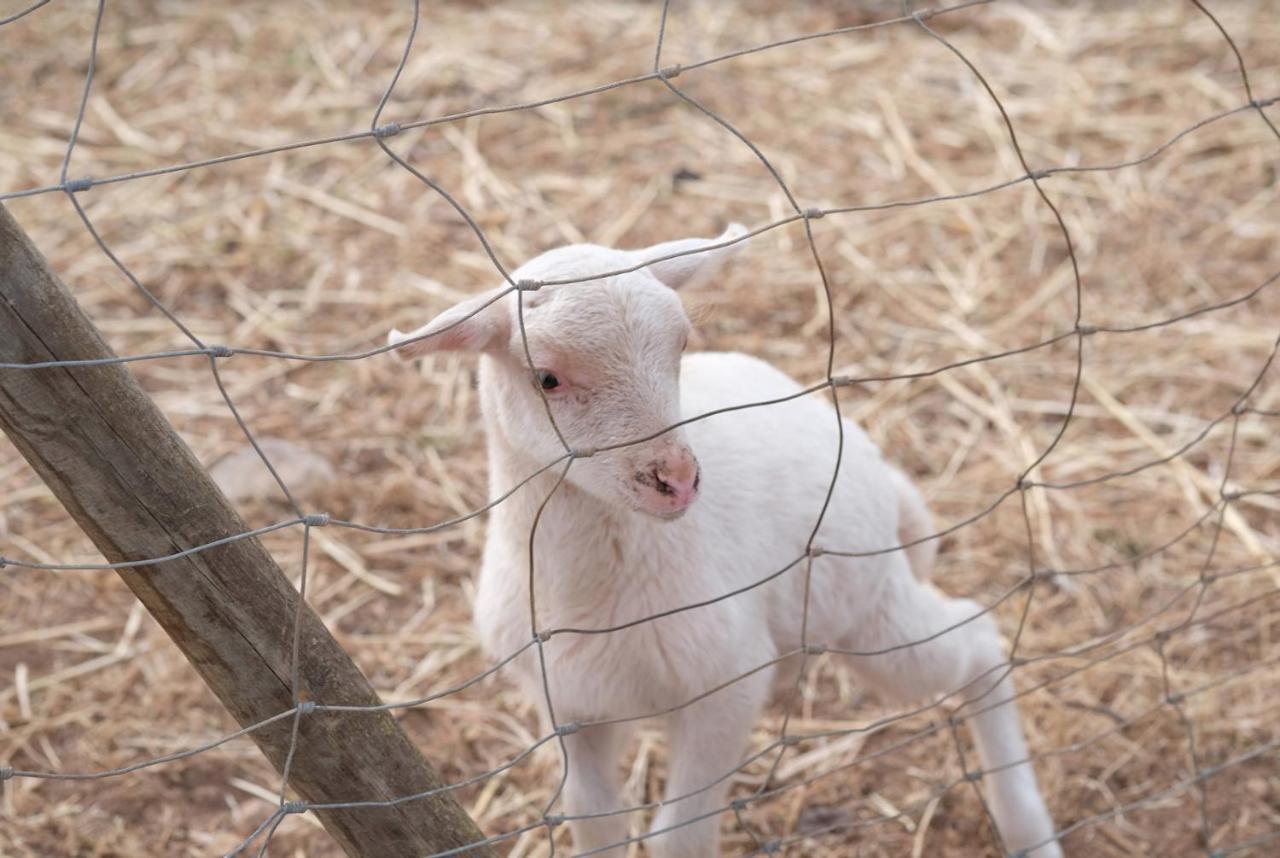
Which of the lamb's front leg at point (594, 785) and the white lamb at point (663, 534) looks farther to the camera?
the lamb's front leg at point (594, 785)

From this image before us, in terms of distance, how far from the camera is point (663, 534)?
2.52 m

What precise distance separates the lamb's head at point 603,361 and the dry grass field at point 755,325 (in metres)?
0.28

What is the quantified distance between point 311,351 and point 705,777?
2.77 metres

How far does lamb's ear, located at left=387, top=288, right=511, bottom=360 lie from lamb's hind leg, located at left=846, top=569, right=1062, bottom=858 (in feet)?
3.78

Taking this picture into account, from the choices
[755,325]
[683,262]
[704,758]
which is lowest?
[755,325]

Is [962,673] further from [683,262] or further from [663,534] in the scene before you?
[683,262]

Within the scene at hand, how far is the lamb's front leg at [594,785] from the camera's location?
2.73 metres

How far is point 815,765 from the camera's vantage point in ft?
11.3

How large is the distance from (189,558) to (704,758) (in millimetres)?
1182

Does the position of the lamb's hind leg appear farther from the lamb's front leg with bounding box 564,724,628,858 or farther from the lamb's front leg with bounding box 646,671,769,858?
the lamb's front leg with bounding box 564,724,628,858

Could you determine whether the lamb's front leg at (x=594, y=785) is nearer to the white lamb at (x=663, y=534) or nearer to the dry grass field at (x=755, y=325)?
the white lamb at (x=663, y=534)

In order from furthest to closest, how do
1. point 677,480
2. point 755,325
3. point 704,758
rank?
point 755,325
point 704,758
point 677,480

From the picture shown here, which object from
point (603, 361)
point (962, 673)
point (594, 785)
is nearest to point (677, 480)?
point (603, 361)

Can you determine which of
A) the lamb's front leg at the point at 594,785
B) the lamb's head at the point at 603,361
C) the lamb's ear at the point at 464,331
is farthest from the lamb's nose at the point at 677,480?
the lamb's front leg at the point at 594,785
